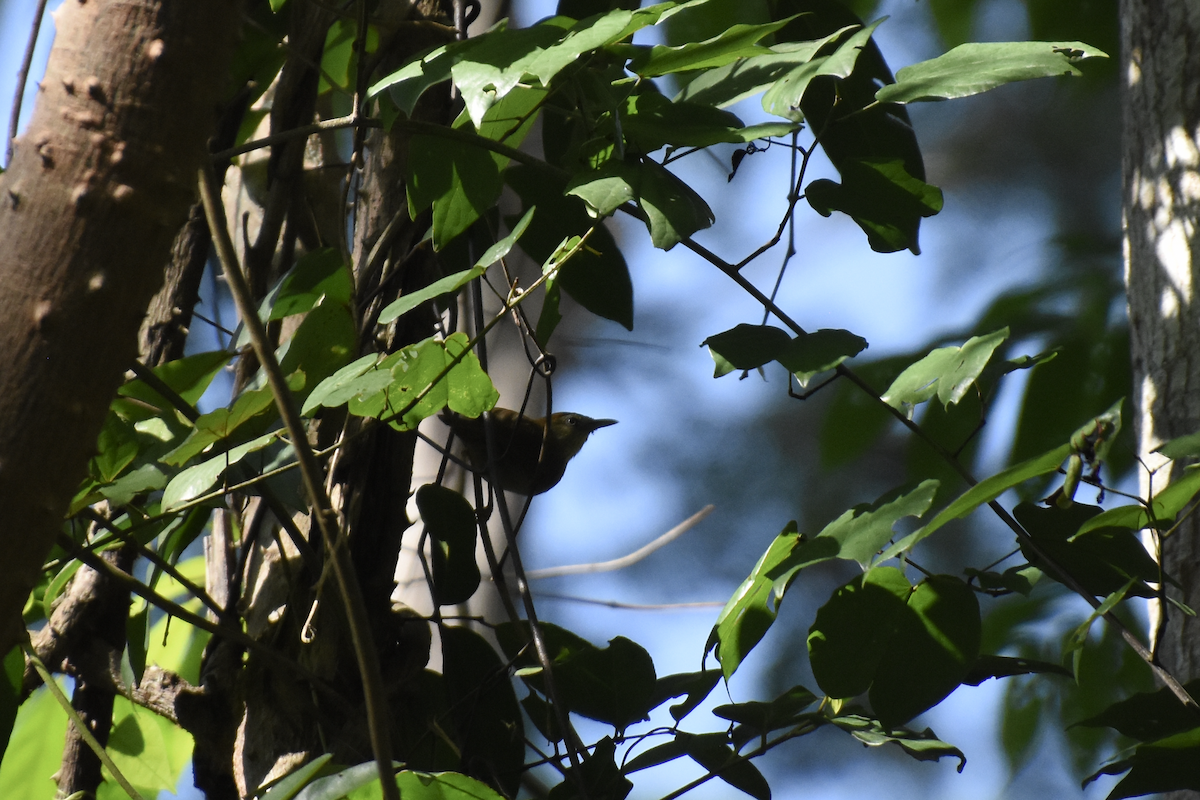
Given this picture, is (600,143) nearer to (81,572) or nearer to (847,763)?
(81,572)

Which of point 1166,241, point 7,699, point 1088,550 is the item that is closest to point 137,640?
point 7,699

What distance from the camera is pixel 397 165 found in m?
0.77

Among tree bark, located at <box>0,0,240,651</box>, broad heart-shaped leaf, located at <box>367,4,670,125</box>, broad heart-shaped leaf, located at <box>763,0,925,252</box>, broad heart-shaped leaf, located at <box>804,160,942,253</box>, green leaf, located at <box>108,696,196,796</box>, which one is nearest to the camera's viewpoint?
tree bark, located at <box>0,0,240,651</box>

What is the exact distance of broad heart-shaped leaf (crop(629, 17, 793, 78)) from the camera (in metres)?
0.49

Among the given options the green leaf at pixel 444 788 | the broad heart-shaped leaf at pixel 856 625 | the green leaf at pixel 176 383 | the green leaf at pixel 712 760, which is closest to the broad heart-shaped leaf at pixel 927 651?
the broad heart-shaped leaf at pixel 856 625

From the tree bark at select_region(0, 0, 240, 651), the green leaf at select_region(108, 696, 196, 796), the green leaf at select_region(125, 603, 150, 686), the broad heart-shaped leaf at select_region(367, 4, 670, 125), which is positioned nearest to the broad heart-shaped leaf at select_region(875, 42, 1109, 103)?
the broad heart-shaped leaf at select_region(367, 4, 670, 125)

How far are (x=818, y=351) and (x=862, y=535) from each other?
96mm

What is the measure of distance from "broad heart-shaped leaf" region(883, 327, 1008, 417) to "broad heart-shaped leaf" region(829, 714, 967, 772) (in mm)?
190

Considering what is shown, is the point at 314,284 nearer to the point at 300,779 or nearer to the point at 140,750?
the point at 300,779

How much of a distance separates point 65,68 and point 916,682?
485 mm

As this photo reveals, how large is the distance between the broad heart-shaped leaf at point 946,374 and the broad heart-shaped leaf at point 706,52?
189 mm

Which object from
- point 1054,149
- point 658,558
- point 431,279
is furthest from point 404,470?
point 1054,149

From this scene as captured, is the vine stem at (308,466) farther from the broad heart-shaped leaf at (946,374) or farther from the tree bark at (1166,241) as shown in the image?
the tree bark at (1166,241)

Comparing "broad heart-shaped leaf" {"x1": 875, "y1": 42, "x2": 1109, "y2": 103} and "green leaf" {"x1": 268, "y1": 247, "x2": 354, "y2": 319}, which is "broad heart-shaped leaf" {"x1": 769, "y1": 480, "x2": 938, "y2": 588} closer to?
"broad heart-shaped leaf" {"x1": 875, "y1": 42, "x2": 1109, "y2": 103}
